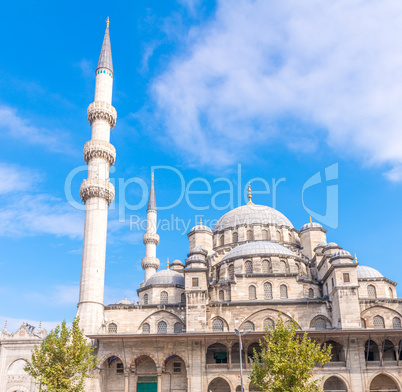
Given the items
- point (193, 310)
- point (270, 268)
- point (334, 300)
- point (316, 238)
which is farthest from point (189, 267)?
point (316, 238)

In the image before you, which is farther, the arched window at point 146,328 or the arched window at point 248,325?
the arched window at point 146,328

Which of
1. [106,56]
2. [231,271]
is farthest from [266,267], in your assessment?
[106,56]

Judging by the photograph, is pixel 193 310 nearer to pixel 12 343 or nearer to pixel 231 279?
pixel 231 279

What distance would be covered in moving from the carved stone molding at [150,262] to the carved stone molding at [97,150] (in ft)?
42.9

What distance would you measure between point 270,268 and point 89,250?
1234 cm

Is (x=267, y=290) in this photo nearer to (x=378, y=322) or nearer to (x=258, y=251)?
(x=258, y=251)

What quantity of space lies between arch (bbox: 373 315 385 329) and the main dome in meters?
13.1

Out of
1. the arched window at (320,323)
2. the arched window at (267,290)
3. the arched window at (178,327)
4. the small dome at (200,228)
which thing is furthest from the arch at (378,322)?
the small dome at (200,228)

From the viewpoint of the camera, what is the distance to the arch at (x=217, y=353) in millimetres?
28469

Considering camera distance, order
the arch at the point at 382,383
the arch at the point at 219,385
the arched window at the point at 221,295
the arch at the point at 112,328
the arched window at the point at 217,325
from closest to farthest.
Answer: the arch at the point at 382,383, the arch at the point at 219,385, the arched window at the point at 217,325, the arch at the point at 112,328, the arched window at the point at 221,295

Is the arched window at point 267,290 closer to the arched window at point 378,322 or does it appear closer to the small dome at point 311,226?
the arched window at point 378,322

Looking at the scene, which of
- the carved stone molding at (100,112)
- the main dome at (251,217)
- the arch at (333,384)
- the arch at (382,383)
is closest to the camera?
the arch at (382,383)

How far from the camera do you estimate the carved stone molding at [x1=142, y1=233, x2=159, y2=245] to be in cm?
4284

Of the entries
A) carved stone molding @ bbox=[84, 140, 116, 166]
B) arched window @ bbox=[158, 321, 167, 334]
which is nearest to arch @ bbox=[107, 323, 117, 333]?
arched window @ bbox=[158, 321, 167, 334]
